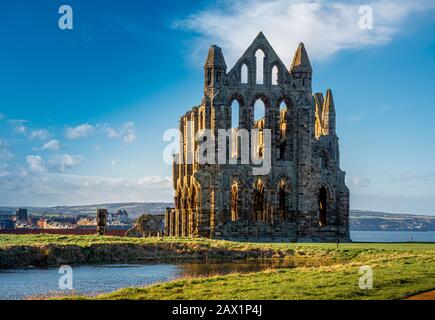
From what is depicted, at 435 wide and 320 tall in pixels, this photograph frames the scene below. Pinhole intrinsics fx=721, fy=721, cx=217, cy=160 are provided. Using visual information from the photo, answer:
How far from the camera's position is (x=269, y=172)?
204ft

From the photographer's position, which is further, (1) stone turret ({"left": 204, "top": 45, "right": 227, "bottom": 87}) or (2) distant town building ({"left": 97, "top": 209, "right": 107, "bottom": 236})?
(2) distant town building ({"left": 97, "top": 209, "right": 107, "bottom": 236})

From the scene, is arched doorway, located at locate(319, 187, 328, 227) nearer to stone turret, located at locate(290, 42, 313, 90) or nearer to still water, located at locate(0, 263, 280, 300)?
stone turret, located at locate(290, 42, 313, 90)

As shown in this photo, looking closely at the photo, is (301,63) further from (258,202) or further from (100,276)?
(100,276)

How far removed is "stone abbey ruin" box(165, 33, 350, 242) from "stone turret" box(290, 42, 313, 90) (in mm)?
89

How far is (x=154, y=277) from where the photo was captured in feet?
109

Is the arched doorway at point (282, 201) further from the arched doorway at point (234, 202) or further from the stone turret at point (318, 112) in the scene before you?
the stone turret at point (318, 112)

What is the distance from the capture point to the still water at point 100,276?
27.5 metres

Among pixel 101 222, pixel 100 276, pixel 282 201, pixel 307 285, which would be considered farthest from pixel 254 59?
pixel 307 285

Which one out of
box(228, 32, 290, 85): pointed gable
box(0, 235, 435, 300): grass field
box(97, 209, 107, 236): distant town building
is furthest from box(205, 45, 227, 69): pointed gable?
box(0, 235, 435, 300): grass field

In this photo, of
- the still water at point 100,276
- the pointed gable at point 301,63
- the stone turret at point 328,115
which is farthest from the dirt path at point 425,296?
the stone turret at point 328,115

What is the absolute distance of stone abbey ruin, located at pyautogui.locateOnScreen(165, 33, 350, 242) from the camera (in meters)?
60.4
